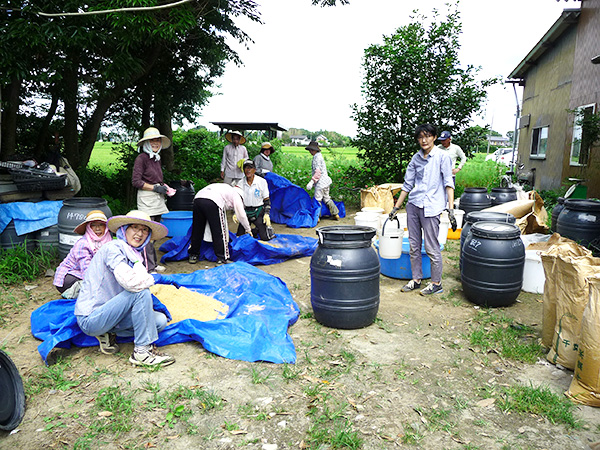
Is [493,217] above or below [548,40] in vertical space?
below

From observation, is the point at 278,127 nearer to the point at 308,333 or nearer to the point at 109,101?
the point at 109,101

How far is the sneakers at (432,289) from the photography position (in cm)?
523

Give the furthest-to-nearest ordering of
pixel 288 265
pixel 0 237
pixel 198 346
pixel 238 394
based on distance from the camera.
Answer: pixel 288 265
pixel 0 237
pixel 198 346
pixel 238 394

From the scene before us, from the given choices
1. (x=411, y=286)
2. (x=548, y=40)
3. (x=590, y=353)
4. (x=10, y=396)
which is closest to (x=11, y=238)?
(x=10, y=396)

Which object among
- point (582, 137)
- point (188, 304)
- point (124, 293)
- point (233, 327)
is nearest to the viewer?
point (124, 293)

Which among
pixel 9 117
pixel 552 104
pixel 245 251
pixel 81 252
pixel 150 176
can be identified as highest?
pixel 552 104

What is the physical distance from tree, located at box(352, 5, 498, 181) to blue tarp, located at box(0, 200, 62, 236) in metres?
7.65

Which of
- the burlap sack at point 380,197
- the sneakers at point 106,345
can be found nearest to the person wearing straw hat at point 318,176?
the burlap sack at point 380,197

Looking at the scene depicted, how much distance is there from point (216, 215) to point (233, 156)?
3096mm

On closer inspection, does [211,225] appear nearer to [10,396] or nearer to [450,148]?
[10,396]

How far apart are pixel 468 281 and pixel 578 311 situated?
1615mm

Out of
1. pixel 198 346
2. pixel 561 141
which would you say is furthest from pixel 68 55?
pixel 561 141

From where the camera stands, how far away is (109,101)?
8672 mm

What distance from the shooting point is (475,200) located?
27.3ft
